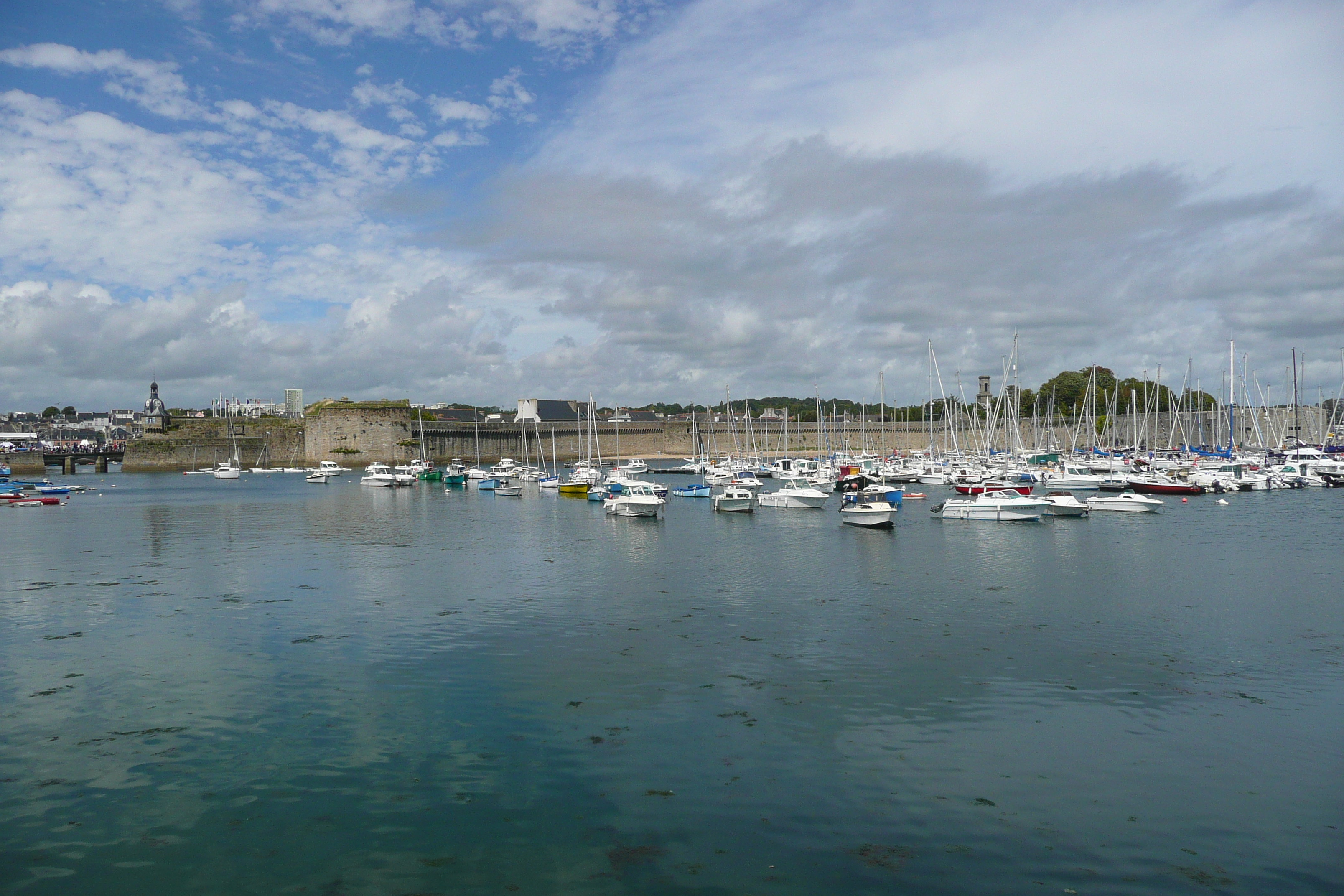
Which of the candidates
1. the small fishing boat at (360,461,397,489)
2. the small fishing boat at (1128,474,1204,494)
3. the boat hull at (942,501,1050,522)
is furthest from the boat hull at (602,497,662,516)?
the small fishing boat at (360,461,397,489)

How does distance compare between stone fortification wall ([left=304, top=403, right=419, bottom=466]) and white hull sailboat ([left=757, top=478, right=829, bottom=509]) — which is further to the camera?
stone fortification wall ([left=304, top=403, right=419, bottom=466])

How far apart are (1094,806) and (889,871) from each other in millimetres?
2812

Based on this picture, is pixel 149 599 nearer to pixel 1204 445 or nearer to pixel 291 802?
pixel 291 802

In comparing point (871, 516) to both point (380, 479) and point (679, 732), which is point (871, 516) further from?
point (380, 479)

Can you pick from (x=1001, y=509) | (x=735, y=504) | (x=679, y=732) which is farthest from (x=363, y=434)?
(x=679, y=732)

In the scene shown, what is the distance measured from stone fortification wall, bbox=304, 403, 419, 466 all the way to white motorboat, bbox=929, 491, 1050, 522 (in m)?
86.4

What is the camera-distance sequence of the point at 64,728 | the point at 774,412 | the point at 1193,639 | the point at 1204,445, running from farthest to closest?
the point at 774,412
the point at 1204,445
the point at 1193,639
the point at 64,728

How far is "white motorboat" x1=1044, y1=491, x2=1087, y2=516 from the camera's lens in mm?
40781

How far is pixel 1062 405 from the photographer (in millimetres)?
133000

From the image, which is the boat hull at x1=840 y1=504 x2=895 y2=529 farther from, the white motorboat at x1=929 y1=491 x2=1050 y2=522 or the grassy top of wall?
the grassy top of wall

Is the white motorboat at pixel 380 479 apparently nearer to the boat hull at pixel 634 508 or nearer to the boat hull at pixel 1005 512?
the boat hull at pixel 634 508

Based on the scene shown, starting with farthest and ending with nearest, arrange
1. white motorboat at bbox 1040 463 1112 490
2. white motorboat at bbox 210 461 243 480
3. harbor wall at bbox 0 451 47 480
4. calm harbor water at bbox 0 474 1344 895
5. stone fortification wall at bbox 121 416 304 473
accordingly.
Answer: stone fortification wall at bbox 121 416 304 473 < harbor wall at bbox 0 451 47 480 < white motorboat at bbox 210 461 243 480 < white motorboat at bbox 1040 463 1112 490 < calm harbor water at bbox 0 474 1344 895

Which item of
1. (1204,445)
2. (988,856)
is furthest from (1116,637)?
(1204,445)

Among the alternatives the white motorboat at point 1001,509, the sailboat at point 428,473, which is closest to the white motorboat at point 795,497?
the white motorboat at point 1001,509
